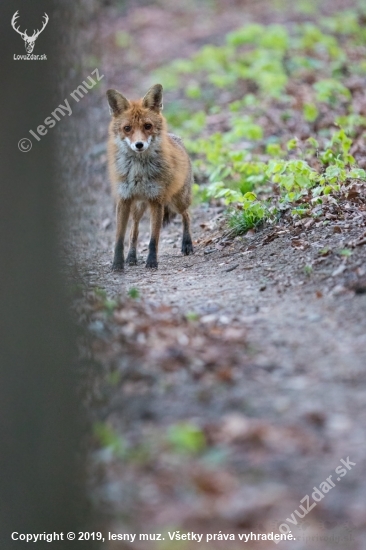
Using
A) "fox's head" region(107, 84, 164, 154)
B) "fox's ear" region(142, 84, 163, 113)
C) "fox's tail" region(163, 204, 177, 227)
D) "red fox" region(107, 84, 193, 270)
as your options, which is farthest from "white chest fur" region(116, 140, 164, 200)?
"fox's tail" region(163, 204, 177, 227)

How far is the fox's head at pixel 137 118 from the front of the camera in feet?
27.8

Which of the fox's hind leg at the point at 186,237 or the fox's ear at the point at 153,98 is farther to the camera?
the fox's hind leg at the point at 186,237

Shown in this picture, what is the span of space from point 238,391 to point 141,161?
15.5ft

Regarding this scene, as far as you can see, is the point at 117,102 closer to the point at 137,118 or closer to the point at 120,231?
the point at 137,118

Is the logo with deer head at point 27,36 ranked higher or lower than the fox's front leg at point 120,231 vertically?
higher

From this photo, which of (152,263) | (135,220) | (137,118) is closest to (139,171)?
(137,118)

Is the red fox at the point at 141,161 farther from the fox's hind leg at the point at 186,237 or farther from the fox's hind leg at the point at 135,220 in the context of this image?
the fox's hind leg at the point at 186,237

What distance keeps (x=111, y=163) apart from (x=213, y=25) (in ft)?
50.2

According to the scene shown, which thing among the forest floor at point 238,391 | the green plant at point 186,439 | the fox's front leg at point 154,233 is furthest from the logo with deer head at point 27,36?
the fox's front leg at point 154,233

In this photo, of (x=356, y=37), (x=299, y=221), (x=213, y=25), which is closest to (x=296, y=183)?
(x=299, y=221)

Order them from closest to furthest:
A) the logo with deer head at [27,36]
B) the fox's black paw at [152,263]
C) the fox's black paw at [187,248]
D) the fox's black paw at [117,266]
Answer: the logo with deer head at [27,36] → the fox's black paw at [117,266] → the fox's black paw at [152,263] → the fox's black paw at [187,248]

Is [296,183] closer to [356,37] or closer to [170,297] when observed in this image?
[170,297]

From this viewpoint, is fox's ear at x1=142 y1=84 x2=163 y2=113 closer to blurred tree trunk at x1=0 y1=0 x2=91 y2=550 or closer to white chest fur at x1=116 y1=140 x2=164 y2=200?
white chest fur at x1=116 y1=140 x2=164 y2=200

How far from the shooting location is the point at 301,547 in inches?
153
